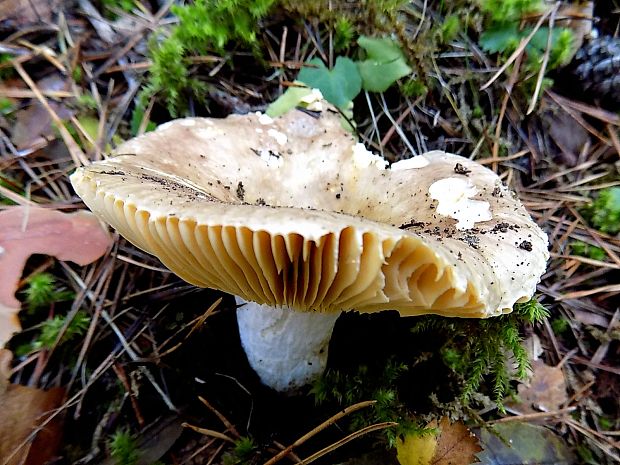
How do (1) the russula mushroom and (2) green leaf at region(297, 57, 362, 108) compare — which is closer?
(1) the russula mushroom

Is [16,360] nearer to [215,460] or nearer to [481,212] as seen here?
[215,460]

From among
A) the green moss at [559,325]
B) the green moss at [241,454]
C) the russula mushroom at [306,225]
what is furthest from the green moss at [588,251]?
the green moss at [241,454]

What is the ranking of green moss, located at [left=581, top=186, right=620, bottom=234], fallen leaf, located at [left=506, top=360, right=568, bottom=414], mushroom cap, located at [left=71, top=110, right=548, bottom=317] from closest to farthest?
mushroom cap, located at [left=71, top=110, right=548, bottom=317] < fallen leaf, located at [left=506, top=360, right=568, bottom=414] < green moss, located at [left=581, top=186, right=620, bottom=234]

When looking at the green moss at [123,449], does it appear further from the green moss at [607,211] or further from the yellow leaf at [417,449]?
the green moss at [607,211]

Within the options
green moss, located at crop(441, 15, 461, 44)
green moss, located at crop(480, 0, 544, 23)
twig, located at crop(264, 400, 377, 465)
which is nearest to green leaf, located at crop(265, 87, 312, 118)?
green moss, located at crop(441, 15, 461, 44)

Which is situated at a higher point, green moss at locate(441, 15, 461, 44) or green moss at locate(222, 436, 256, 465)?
green moss at locate(441, 15, 461, 44)

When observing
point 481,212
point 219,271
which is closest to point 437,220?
point 481,212

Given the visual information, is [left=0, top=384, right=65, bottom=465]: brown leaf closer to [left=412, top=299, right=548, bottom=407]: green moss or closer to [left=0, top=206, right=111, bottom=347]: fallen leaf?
[left=0, top=206, right=111, bottom=347]: fallen leaf
